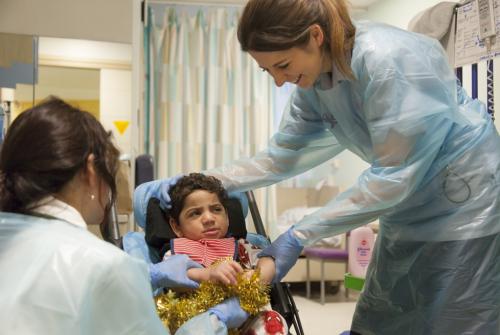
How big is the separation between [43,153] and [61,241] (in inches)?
5.3

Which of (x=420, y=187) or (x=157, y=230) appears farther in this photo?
(x=157, y=230)

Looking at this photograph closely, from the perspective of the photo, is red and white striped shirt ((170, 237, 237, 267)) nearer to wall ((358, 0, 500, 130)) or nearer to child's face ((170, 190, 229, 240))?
child's face ((170, 190, 229, 240))

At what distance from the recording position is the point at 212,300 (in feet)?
4.19

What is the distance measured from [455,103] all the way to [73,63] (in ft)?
7.78

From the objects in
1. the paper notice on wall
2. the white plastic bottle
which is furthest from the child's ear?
the white plastic bottle

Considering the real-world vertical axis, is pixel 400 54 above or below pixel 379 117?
above

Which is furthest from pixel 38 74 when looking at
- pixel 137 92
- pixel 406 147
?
pixel 406 147

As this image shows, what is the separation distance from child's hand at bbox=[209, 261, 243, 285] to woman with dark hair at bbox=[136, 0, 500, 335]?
9 cm

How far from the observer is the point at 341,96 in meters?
1.33

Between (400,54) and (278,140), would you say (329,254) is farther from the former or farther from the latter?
(400,54)

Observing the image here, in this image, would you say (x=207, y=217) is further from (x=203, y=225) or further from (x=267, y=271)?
(x=267, y=271)

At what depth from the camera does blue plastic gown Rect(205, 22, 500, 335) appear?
1.17 meters

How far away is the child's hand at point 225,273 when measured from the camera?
1.28 m

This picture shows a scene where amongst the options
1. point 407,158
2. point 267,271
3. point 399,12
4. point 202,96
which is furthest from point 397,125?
point 202,96
